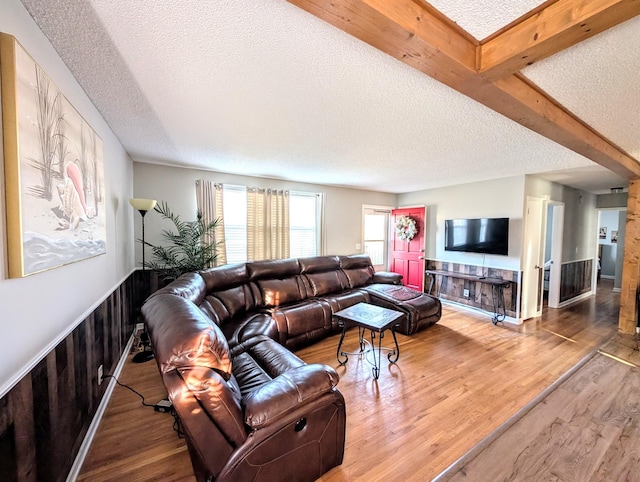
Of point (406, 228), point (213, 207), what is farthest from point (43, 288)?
point (406, 228)

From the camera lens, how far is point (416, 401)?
2.25m

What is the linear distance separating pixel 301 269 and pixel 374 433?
8.27 feet

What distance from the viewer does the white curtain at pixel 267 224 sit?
4504 millimetres

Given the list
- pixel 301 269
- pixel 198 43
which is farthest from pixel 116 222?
pixel 301 269

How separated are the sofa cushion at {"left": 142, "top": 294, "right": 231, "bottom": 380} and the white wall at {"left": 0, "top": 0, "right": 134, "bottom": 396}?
1.49 feet

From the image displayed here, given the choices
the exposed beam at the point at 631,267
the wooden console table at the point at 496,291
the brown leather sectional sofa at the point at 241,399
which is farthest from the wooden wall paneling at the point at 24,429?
the exposed beam at the point at 631,267

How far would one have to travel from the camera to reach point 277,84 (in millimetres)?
1681

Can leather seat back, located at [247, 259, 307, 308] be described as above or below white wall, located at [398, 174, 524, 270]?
below

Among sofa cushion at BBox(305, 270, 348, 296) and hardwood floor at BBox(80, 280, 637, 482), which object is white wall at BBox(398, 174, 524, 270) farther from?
sofa cushion at BBox(305, 270, 348, 296)

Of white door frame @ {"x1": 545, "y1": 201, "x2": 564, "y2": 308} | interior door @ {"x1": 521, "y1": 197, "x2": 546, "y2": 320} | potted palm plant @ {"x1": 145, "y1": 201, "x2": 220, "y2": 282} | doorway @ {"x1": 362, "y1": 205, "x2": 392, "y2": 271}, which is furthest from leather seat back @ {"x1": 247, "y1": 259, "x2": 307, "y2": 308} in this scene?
white door frame @ {"x1": 545, "y1": 201, "x2": 564, "y2": 308}

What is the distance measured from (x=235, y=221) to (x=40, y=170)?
128 inches

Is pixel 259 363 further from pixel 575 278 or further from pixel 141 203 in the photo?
pixel 575 278

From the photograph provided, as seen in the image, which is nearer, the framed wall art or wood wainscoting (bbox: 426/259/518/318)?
the framed wall art

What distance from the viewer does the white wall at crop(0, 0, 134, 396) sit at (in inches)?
38.8
